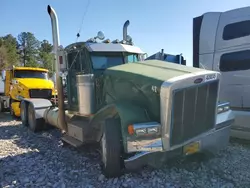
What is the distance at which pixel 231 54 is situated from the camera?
18.8ft

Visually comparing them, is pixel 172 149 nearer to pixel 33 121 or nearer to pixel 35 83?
pixel 33 121

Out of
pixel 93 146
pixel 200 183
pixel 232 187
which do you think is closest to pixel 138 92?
pixel 200 183

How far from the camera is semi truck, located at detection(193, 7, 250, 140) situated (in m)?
5.42

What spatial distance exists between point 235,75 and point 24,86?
8.06 metres

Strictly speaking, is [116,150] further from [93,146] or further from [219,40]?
[219,40]

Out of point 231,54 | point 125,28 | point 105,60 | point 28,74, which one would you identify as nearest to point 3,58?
point 28,74

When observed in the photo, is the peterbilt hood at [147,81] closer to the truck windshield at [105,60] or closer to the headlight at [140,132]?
the headlight at [140,132]

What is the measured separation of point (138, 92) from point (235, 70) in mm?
3138

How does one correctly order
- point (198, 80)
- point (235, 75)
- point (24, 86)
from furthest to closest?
point (24, 86) → point (235, 75) → point (198, 80)

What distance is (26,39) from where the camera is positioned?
5675 centimetres

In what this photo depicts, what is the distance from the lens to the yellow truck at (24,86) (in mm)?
10070

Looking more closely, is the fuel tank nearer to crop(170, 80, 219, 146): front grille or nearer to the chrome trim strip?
the chrome trim strip

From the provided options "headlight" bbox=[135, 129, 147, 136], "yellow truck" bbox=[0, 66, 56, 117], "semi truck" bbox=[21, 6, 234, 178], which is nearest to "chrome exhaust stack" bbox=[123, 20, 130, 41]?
"semi truck" bbox=[21, 6, 234, 178]

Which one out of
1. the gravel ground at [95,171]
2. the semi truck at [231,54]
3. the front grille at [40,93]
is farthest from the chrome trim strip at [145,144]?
the front grille at [40,93]
